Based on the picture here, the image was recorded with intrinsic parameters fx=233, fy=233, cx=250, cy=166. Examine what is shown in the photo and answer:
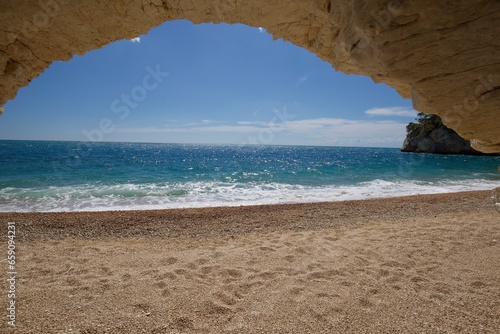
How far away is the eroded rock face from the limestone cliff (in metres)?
76.4

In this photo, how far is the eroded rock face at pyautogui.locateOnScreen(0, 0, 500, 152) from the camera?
88.8 inches

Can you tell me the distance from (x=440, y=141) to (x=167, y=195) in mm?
78536

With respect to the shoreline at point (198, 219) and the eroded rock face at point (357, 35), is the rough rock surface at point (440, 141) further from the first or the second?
the eroded rock face at point (357, 35)

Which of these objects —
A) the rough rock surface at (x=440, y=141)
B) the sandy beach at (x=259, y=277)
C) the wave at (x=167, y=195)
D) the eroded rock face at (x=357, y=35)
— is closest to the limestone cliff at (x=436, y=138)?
the rough rock surface at (x=440, y=141)

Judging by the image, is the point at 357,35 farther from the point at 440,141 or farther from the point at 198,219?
the point at 440,141

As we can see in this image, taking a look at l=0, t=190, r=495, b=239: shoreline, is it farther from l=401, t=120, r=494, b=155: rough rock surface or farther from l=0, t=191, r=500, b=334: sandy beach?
l=401, t=120, r=494, b=155: rough rock surface

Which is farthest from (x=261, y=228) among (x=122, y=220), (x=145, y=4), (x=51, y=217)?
(x=51, y=217)

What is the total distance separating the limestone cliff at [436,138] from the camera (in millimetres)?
63062

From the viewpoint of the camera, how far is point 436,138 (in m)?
67.1

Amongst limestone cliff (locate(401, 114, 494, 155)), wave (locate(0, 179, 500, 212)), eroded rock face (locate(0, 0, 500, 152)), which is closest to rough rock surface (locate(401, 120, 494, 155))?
limestone cliff (locate(401, 114, 494, 155))

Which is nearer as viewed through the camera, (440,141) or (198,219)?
(198,219)

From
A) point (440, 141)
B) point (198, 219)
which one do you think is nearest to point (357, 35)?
point (198, 219)

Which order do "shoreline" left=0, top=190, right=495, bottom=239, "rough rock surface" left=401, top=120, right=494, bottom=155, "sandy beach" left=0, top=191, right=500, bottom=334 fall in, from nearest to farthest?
"sandy beach" left=0, top=191, right=500, bottom=334 < "shoreline" left=0, top=190, right=495, bottom=239 < "rough rock surface" left=401, top=120, right=494, bottom=155

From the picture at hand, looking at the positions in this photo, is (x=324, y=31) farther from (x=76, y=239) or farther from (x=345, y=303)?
(x=76, y=239)
